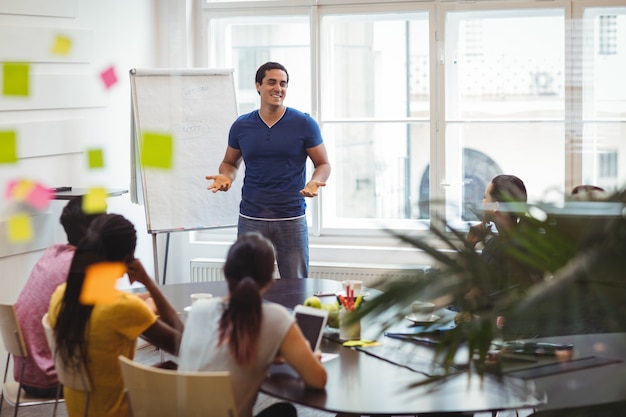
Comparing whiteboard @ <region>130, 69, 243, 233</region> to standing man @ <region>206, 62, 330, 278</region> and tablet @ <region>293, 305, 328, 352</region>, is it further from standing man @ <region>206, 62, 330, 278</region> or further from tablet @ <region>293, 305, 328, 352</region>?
tablet @ <region>293, 305, 328, 352</region>

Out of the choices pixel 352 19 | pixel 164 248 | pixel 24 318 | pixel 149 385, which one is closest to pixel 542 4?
pixel 164 248

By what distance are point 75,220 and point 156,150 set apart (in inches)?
10.1

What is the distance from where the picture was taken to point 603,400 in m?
0.36

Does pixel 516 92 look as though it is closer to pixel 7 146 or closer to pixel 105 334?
pixel 7 146

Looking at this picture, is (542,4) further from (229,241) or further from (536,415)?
(229,241)

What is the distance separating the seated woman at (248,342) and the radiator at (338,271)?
0.22 ft

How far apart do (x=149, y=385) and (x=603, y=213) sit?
1.06 m

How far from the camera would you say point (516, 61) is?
0.60 m

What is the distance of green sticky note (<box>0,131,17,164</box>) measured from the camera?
1.69ft

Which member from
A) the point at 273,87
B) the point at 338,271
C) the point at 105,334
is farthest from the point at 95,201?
the point at 338,271

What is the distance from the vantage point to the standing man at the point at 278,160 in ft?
7.72

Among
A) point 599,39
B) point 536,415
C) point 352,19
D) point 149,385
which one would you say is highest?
point 352,19

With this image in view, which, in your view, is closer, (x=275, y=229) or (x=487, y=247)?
(x=487, y=247)

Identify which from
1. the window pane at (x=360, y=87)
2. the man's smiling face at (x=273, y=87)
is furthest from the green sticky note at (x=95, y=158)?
the window pane at (x=360, y=87)
